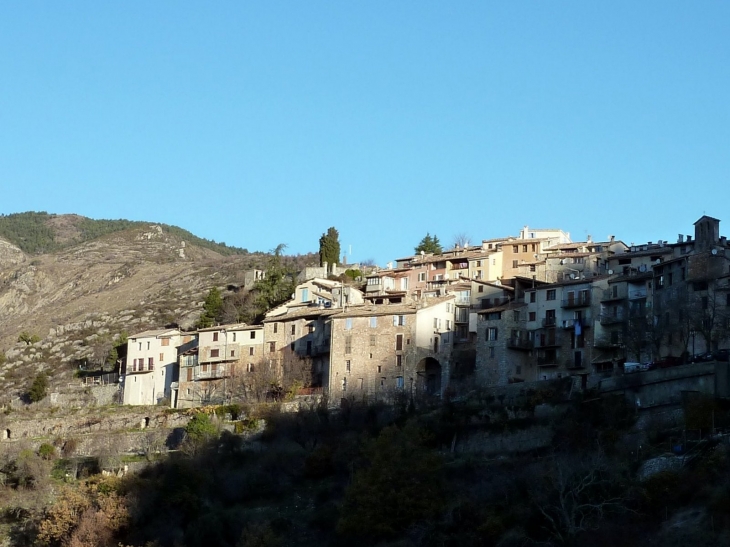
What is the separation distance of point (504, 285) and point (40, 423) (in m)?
32.3

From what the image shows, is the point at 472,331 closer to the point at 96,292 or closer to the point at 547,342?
the point at 547,342

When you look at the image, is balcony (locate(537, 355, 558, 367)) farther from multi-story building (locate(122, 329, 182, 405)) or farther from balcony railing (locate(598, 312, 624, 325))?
multi-story building (locate(122, 329, 182, 405))

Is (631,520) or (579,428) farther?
(579,428)

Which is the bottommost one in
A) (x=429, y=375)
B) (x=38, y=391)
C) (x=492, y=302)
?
(x=38, y=391)

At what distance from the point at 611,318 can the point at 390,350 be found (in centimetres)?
1333

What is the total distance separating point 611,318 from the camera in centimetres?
8244

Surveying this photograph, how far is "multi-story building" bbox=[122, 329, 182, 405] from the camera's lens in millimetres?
97500

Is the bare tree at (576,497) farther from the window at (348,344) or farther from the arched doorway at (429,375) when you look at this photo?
the window at (348,344)

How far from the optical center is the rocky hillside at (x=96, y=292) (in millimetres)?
117250

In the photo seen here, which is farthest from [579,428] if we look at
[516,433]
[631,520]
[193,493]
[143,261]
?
[143,261]

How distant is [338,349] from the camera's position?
3418 inches

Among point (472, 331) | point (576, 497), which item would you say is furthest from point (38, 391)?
point (576, 497)

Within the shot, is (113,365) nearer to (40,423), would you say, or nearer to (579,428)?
(40,423)

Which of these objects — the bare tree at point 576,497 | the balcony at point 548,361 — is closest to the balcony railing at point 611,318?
the balcony at point 548,361
